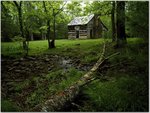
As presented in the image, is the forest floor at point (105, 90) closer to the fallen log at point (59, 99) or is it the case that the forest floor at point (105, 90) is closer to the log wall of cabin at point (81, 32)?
the fallen log at point (59, 99)

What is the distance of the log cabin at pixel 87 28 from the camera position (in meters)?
42.9

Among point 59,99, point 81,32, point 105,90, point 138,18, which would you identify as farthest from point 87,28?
point 138,18

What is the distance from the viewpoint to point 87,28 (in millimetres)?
43000

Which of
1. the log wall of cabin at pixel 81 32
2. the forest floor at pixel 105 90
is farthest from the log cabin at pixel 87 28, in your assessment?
the forest floor at pixel 105 90

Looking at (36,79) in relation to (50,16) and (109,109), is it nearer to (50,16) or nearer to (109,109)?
(109,109)

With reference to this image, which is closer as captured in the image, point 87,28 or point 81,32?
point 87,28

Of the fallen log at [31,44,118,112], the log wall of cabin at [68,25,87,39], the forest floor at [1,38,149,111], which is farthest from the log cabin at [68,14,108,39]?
the fallen log at [31,44,118,112]

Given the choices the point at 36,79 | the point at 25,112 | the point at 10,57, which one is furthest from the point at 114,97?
the point at 10,57

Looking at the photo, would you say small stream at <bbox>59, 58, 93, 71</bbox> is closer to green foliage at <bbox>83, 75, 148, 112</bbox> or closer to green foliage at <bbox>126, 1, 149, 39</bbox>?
green foliage at <bbox>83, 75, 148, 112</bbox>

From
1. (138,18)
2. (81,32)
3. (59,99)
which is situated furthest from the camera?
(81,32)

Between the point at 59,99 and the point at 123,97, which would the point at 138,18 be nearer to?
the point at 123,97

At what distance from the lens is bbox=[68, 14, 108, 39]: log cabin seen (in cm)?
4294

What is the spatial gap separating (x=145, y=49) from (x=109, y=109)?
1598 mm

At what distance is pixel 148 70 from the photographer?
4867 millimetres
